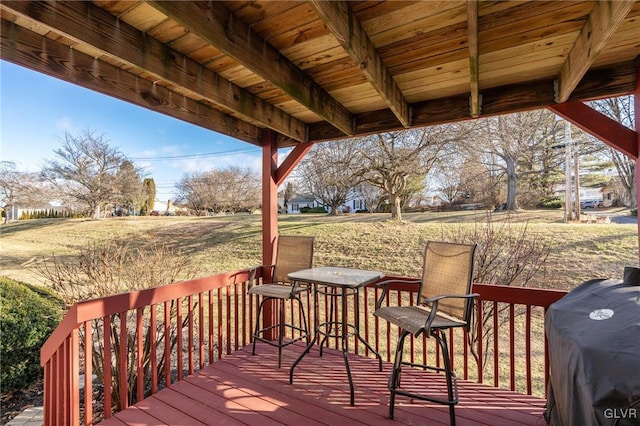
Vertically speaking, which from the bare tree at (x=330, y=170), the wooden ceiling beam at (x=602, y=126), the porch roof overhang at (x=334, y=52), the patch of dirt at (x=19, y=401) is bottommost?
the patch of dirt at (x=19, y=401)

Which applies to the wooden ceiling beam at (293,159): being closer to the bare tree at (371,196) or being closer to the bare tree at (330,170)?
the bare tree at (330,170)

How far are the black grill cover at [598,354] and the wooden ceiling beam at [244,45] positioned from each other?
7.12 feet

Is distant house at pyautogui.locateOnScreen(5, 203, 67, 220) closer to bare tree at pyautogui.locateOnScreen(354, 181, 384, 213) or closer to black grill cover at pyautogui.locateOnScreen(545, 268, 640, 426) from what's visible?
bare tree at pyautogui.locateOnScreen(354, 181, 384, 213)

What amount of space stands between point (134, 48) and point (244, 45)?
0.66 metres

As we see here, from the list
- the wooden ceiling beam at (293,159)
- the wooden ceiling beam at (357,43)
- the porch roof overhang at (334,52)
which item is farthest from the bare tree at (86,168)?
the wooden ceiling beam at (357,43)

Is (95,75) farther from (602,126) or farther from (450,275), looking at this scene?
(602,126)

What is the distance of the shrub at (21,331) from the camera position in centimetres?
329

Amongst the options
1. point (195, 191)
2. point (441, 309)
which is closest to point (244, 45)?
point (441, 309)

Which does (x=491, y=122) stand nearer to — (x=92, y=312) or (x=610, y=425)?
(x=610, y=425)

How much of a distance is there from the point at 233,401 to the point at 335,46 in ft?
8.86

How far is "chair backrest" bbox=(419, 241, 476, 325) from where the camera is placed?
2232 millimetres

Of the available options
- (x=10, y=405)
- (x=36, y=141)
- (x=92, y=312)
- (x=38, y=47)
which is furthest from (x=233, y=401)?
(x=36, y=141)

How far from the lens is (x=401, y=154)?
8.90 meters

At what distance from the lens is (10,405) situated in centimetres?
329
